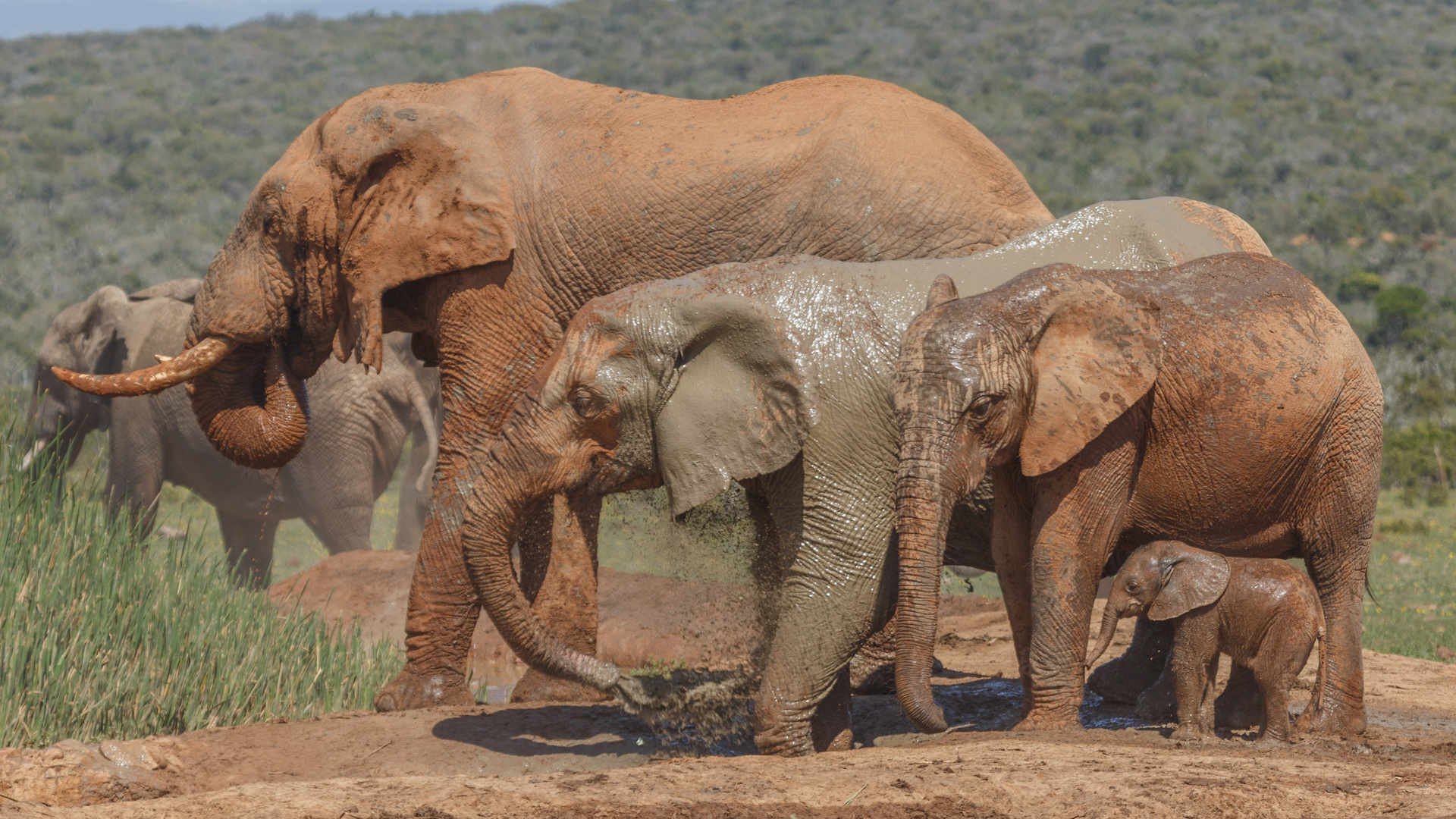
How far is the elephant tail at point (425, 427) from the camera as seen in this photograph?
39.8ft

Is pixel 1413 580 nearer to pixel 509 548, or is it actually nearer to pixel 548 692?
pixel 548 692

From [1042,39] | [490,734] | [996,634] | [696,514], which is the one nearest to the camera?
[490,734]

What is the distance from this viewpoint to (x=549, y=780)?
202 inches

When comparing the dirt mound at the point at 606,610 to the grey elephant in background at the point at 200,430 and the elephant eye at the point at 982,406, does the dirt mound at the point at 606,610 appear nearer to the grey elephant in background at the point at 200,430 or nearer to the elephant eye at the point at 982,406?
the grey elephant in background at the point at 200,430

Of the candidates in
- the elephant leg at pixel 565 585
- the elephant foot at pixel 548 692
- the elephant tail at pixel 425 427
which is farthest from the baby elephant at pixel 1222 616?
the elephant tail at pixel 425 427

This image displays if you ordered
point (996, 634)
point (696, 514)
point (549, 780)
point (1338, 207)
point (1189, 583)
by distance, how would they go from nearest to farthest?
point (549, 780) < point (1189, 583) < point (696, 514) < point (996, 634) < point (1338, 207)

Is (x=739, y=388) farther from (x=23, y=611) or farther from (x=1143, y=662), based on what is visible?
(x=23, y=611)

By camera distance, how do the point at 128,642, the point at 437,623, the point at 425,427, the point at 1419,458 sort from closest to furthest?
the point at 128,642 → the point at 437,623 → the point at 425,427 → the point at 1419,458

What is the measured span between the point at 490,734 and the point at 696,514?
128 cm

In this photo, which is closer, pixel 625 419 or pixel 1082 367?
pixel 1082 367

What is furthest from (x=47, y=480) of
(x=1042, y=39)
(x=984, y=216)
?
(x=1042, y=39)

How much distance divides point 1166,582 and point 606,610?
523 centimetres

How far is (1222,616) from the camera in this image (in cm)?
578

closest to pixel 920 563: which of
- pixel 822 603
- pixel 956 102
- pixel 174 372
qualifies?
pixel 822 603
